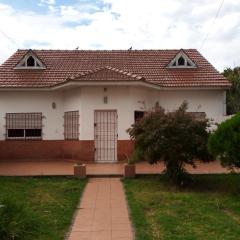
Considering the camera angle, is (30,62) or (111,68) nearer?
(111,68)

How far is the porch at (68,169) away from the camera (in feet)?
59.1

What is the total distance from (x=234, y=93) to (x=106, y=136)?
56.7 ft

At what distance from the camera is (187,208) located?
11664 mm

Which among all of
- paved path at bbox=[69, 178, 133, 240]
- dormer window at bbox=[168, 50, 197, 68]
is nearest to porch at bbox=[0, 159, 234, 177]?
paved path at bbox=[69, 178, 133, 240]

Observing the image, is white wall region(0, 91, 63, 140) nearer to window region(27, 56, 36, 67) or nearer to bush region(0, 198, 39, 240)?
window region(27, 56, 36, 67)

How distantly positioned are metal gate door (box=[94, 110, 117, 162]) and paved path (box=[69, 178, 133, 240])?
19.7 ft

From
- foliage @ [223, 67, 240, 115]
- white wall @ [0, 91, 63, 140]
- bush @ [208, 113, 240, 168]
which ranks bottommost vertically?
bush @ [208, 113, 240, 168]

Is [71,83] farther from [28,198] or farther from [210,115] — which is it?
[28,198]

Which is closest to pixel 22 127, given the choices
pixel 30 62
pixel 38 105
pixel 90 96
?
pixel 38 105

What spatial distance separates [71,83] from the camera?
68.9ft

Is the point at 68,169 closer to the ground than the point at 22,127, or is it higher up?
closer to the ground

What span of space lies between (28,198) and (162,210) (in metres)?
3.73

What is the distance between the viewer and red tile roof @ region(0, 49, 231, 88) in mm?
23375

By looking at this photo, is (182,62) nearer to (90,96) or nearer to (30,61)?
(90,96)
